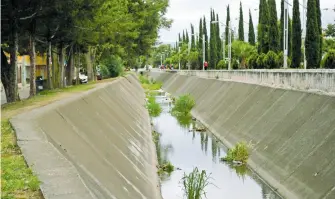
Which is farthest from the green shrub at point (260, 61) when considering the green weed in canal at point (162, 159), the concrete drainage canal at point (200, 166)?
the green weed in canal at point (162, 159)

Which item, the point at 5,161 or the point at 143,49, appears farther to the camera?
the point at 143,49

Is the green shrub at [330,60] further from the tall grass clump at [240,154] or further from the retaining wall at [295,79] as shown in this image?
the tall grass clump at [240,154]

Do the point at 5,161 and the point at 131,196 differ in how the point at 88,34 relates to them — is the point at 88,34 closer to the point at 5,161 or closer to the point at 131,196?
the point at 131,196

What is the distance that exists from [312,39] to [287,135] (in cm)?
1853

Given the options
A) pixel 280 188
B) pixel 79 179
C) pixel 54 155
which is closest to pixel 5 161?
pixel 54 155

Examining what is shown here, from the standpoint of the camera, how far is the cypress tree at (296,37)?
127ft

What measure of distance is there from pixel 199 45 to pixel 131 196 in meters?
84.8

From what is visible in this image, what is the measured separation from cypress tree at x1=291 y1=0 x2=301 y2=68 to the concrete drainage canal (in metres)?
8.92

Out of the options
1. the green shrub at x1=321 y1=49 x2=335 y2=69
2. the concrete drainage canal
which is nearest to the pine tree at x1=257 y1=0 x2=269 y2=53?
the concrete drainage canal

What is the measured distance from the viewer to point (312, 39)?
117ft

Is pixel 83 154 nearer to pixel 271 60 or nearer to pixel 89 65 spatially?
pixel 271 60

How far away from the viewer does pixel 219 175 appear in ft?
64.0

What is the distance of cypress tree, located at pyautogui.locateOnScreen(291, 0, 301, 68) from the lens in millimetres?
38594

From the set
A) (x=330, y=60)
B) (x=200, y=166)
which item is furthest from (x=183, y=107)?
(x=200, y=166)
